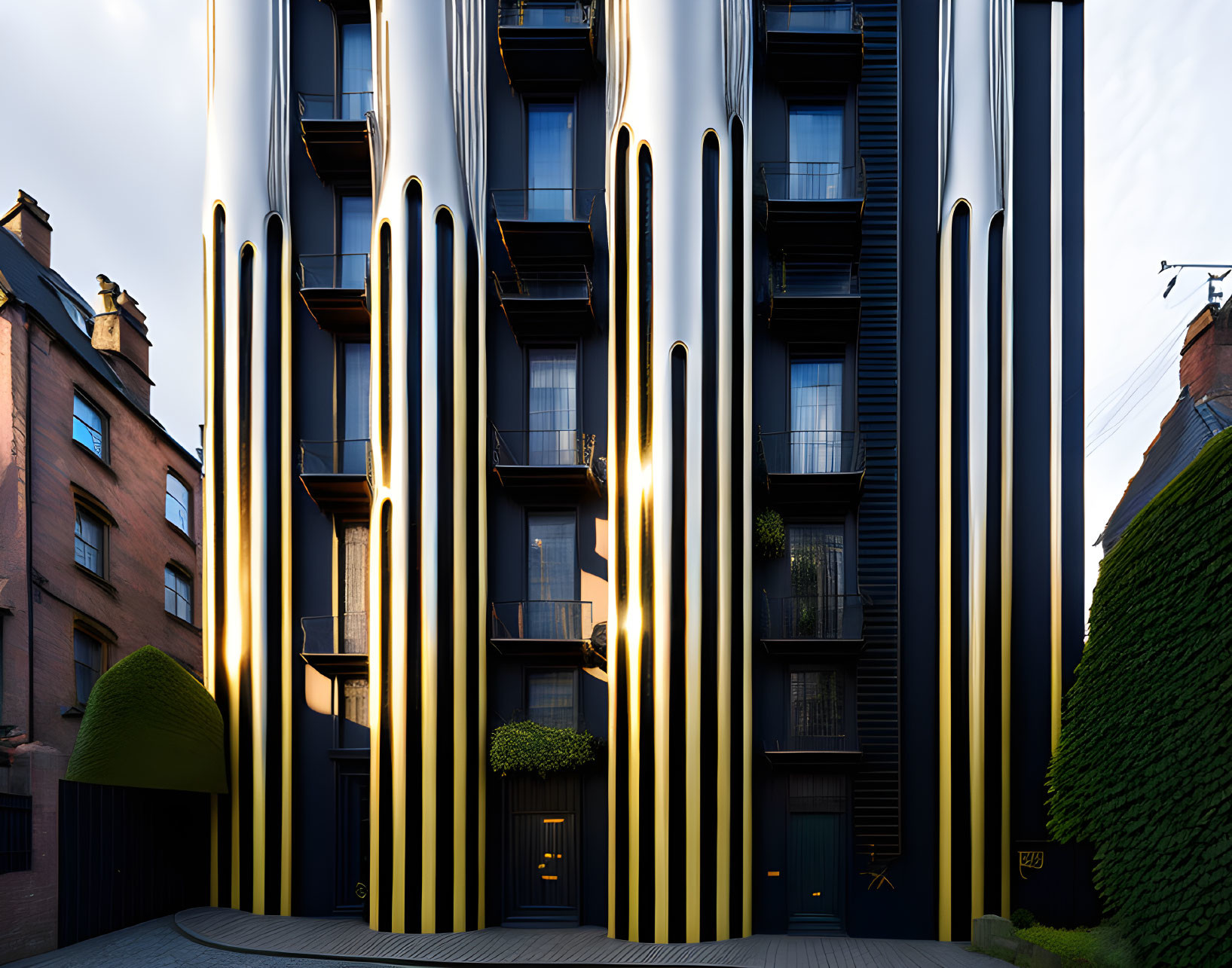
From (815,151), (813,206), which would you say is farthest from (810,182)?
(813,206)

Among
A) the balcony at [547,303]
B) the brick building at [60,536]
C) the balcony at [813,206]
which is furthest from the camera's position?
the balcony at [547,303]

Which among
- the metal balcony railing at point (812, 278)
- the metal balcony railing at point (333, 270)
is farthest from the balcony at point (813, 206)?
the metal balcony railing at point (333, 270)

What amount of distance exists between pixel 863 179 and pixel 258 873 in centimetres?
1893

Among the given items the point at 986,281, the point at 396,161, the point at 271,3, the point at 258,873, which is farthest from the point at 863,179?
the point at 258,873

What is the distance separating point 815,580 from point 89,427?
680 inches

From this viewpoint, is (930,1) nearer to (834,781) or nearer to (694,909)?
(834,781)

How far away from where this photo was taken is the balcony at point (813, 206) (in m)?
17.2

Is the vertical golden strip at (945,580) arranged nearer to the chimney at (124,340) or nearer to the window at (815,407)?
the window at (815,407)

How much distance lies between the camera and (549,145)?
18.7m

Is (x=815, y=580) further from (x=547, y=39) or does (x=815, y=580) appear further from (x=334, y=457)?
(x=547, y=39)

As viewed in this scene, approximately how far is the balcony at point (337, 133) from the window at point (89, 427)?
25.6ft

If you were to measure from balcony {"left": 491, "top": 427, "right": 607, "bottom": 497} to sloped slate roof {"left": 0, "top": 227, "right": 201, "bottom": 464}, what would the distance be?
33.5 feet

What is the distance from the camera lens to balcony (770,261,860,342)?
672 inches

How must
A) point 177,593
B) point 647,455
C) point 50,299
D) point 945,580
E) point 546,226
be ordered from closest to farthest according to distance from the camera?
point 647,455, point 945,580, point 546,226, point 50,299, point 177,593
